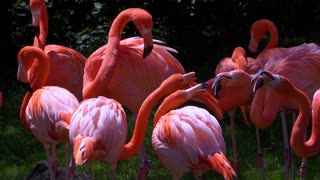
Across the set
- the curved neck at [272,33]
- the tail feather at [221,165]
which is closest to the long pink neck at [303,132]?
the tail feather at [221,165]

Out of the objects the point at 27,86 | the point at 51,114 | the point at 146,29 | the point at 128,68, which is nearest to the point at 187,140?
the point at 51,114

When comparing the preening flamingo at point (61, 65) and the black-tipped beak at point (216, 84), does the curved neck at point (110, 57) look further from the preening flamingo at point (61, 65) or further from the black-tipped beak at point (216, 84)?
the black-tipped beak at point (216, 84)

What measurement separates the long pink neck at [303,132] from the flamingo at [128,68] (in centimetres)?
106

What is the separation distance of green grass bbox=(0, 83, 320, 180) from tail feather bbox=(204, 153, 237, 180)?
1388mm

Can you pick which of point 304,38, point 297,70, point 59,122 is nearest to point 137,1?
point 304,38

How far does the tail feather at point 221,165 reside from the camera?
387 centimetres

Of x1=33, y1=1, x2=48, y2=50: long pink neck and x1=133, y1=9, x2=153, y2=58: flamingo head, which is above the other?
x1=133, y1=9, x2=153, y2=58: flamingo head

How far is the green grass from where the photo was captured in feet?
18.0

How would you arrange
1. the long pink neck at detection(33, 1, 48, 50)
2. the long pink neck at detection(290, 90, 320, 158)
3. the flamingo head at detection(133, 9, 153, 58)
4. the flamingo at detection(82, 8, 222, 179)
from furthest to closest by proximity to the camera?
the long pink neck at detection(33, 1, 48, 50), the flamingo at detection(82, 8, 222, 179), the flamingo head at detection(133, 9, 153, 58), the long pink neck at detection(290, 90, 320, 158)

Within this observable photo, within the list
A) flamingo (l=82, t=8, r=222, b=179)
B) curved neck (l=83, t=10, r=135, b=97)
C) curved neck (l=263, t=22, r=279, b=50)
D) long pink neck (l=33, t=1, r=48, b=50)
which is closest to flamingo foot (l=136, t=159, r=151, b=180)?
flamingo (l=82, t=8, r=222, b=179)

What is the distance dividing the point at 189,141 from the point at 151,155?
192 centimetres

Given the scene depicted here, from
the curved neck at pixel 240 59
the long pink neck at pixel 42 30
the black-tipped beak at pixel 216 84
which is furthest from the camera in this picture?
the long pink neck at pixel 42 30

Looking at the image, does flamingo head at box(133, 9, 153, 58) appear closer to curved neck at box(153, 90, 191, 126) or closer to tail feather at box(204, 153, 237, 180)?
curved neck at box(153, 90, 191, 126)

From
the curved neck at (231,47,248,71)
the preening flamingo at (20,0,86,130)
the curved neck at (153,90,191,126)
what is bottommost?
the preening flamingo at (20,0,86,130)
